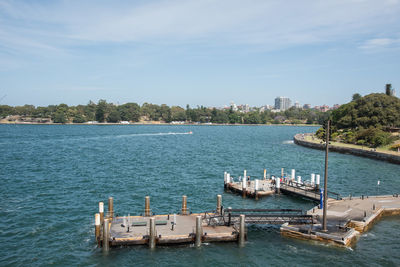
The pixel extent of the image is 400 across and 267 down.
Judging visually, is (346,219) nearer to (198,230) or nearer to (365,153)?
(198,230)

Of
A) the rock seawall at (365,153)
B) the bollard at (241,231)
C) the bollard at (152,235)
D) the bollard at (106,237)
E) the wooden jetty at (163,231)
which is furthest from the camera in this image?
the rock seawall at (365,153)

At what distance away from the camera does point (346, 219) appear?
28.1 meters

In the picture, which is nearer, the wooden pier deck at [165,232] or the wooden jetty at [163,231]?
the wooden jetty at [163,231]

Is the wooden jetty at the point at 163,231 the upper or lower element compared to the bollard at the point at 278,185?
lower

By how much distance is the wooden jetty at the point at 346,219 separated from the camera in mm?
24984

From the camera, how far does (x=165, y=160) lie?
233ft

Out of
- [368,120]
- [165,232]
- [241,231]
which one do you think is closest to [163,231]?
[165,232]

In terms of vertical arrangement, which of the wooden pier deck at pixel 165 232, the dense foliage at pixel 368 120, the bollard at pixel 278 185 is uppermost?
the dense foliage at pixel 368 120

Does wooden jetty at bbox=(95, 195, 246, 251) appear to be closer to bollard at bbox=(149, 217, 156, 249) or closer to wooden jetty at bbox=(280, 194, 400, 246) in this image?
bollard at bbox=(149, 217, 156, 249)

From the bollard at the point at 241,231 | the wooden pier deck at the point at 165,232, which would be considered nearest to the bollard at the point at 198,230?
the wooden pier deck at the point at 165,232

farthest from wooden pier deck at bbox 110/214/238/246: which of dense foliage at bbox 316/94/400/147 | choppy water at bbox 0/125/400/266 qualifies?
dense foliage at bbox 316/94/400/147

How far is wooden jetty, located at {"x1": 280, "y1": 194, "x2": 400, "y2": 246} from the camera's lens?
25.0 metres

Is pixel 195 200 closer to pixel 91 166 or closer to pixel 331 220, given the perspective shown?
pixel 331 220

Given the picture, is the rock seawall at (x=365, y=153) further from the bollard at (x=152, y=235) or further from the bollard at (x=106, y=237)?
the bollard at (x=106, y=237)
